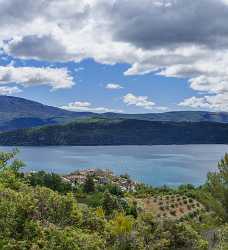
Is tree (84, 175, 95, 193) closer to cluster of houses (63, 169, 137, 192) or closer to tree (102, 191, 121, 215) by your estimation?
cluster of houses (63, 169, 137, 192)

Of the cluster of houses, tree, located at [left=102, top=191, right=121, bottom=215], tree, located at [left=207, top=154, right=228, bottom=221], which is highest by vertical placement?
tree, located at [left=207, top=154, right=228, bottom=221]

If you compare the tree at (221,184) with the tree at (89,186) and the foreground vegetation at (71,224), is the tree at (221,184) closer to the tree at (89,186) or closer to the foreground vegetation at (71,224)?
the foreground vegetation at (71,224)

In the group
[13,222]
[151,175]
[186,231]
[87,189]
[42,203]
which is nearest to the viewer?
[13,222]

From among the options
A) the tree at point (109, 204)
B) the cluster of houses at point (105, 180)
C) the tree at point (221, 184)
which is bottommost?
the cluster of houses at point (105, 180)

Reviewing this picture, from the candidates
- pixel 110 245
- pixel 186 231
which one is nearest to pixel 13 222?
pixel 110 245

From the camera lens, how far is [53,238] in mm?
13305

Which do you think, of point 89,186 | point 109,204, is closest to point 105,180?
point 89,186

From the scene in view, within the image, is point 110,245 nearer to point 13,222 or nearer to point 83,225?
point 83,225

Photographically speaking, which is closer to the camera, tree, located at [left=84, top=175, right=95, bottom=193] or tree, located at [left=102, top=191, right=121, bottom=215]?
tree, located at [left=102, top=191, right=121, bottom=215]

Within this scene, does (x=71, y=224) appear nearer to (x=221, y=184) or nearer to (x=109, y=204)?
(x=221, y=184)

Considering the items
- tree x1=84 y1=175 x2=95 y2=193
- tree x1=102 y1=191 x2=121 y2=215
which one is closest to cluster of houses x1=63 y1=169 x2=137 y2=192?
tree x1=84 y1=175 x2=95 y2=193

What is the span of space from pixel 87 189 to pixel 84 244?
93247 millimetres

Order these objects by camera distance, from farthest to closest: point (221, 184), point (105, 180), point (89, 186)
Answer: point (105, 180) → point (89, 186) → point (221, 184)

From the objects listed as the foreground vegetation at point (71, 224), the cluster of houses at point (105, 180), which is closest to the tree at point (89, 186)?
the cluster of houses at point (105, 180)
